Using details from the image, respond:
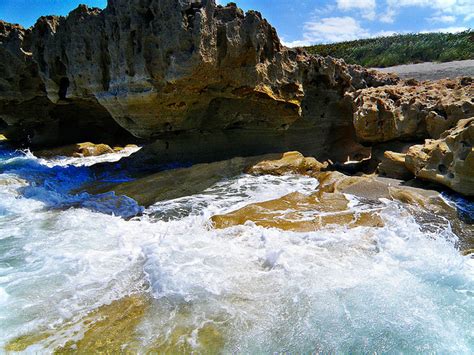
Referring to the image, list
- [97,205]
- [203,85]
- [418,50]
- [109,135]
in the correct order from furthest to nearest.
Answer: [418,50] → [109,135] → [203,85] → [97,205]

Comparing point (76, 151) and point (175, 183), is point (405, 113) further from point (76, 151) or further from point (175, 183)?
point (76, 151)

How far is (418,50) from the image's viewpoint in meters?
28.0

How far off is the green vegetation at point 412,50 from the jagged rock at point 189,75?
20.1 meters

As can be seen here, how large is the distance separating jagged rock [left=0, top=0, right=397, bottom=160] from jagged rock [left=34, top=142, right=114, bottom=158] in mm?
2118

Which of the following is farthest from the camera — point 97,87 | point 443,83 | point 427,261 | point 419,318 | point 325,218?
point 443,83

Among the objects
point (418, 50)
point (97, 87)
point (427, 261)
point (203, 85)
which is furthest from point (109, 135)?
point (418, 50)

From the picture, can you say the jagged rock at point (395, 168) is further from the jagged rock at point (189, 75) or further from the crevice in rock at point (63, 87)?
the crevice in rock at point (63, 87)

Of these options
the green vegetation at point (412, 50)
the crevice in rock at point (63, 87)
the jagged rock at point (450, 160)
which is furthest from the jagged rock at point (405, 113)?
the green vegetation at point (412, 50)

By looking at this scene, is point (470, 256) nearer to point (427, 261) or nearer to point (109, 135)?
point (427, 261)

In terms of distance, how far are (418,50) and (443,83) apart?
2191 centimetres

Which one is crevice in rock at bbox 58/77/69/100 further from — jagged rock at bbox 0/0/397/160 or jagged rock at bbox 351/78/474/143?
jagged rock at bbox 351/78/474/143

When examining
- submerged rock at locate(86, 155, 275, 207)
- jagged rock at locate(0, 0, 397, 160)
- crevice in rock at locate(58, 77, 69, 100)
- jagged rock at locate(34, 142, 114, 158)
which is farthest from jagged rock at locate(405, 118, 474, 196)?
jagged rock at locate(34, 142, 114, 158)

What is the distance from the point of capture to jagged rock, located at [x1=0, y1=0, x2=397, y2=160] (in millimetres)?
6820

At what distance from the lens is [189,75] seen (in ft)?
22.1
